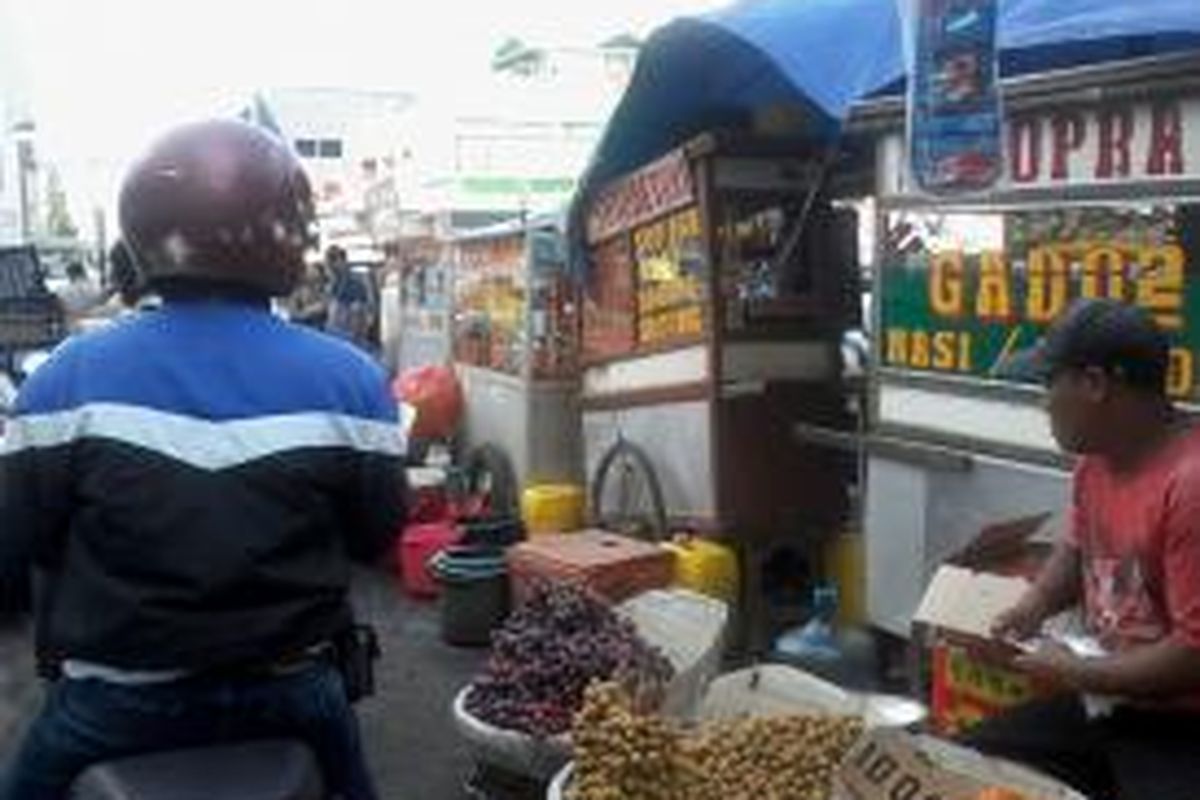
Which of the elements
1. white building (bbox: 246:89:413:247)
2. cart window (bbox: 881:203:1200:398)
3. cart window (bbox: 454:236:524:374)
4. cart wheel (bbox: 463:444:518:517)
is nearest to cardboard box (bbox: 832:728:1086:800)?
cart window (bbox: 881:203:1200:398)

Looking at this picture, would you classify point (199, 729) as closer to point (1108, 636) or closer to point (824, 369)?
point (1108, 636)

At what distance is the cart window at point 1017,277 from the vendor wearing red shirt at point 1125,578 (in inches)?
44.3

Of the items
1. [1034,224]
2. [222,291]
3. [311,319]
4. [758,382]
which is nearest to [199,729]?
[222,291]

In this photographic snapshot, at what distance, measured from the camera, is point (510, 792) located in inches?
223

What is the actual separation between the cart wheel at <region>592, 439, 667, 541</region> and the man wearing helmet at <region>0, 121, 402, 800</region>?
516cm

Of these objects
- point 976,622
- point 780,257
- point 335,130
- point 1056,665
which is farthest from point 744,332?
point 335,130

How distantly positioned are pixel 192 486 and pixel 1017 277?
361cm

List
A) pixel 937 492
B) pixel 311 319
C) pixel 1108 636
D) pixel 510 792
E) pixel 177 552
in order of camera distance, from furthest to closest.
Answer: pixel 311 319
pixel 937 492
pixel 510 792
pixel 1108 636
pixel 177 552

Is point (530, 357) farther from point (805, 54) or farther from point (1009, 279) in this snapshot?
point (1009, 279)

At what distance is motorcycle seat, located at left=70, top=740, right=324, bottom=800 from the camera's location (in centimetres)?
281

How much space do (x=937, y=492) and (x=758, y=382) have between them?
1658 mm

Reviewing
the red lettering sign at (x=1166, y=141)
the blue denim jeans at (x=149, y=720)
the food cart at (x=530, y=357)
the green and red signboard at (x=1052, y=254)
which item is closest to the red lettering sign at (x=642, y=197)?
the food cart at (x=530, y=357)

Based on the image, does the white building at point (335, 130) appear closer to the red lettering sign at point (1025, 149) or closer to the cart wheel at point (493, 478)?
the cart wheel at point (493, 478)

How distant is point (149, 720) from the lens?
2961mm
